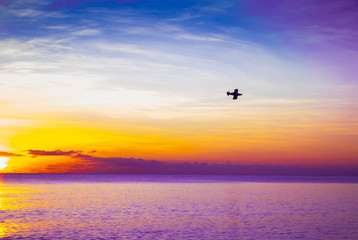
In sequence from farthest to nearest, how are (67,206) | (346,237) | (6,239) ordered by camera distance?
(67,206) → (346,237) → (6,239)

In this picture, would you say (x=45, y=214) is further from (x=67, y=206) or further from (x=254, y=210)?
(x=254, y=210)

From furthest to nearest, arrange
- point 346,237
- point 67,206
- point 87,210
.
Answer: point 67,206 → point 87,210 → point 346,237

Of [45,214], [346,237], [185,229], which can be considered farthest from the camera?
[45,214]

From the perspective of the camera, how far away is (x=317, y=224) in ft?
131

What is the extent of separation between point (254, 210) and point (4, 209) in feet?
118

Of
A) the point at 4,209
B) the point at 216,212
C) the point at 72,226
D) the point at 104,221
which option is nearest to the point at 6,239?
the point at 72,226

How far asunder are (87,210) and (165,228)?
17.6m

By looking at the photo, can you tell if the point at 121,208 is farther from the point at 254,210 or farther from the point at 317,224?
the point at 317,224

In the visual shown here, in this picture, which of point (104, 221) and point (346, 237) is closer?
point (346, 237)

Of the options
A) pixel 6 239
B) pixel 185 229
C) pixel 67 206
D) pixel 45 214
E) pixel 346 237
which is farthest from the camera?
pixel 67 206

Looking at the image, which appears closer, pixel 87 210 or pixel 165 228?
pixel 165 228

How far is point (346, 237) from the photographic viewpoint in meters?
33.4

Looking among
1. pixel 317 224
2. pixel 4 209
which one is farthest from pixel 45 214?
pixel 317 224

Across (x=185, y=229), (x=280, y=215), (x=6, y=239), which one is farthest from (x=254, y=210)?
(x=6, y=239)
